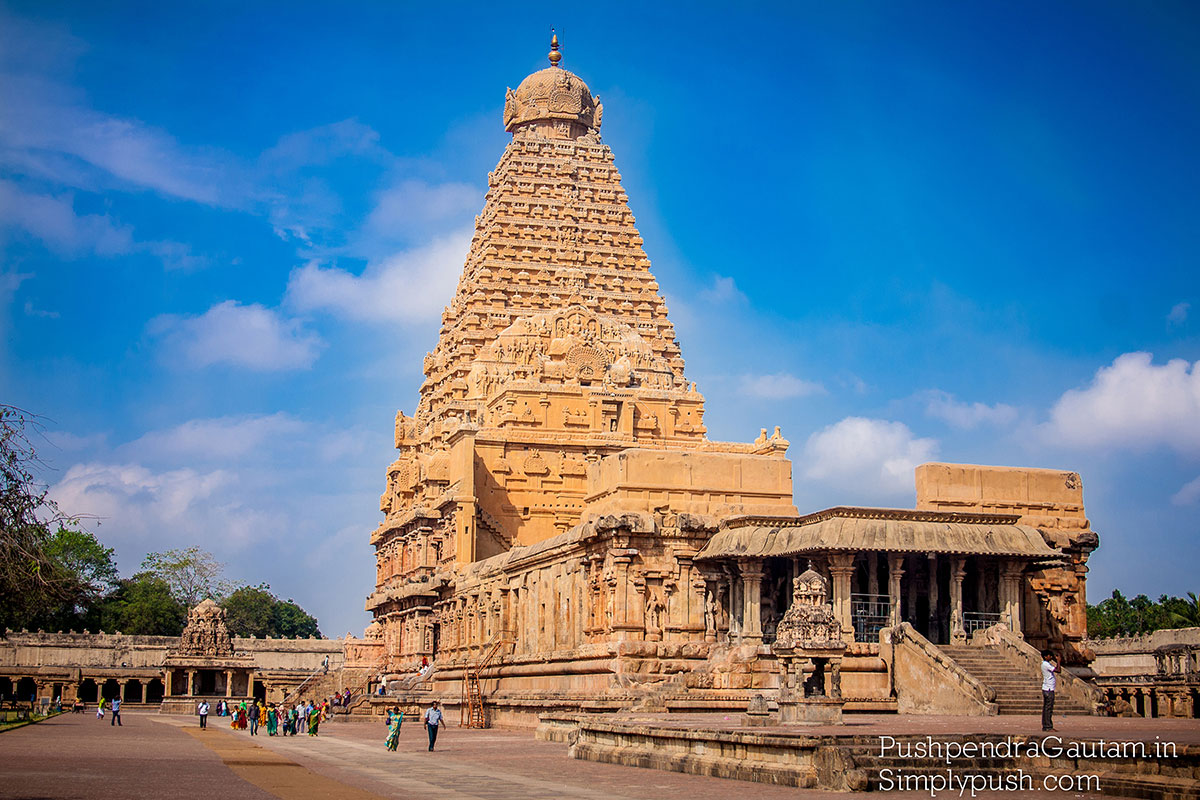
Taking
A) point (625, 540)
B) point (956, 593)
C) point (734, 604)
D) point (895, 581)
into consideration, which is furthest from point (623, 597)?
point (956, 593)

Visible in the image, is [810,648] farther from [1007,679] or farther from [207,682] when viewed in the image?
[207,682]

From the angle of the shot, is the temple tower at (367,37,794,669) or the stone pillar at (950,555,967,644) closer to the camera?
the stone pillar at (950,555,967,644)

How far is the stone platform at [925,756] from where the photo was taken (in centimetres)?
1831

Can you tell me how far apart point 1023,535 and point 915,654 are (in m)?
6.60

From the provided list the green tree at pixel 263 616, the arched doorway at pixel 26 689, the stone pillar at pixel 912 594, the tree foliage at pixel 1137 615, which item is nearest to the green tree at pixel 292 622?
the green tree at pixel 263 616

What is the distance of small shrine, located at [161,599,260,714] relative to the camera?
79.8m

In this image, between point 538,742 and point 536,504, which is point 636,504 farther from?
point 536,504

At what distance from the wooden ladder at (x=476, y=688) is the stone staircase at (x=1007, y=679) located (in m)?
19.5

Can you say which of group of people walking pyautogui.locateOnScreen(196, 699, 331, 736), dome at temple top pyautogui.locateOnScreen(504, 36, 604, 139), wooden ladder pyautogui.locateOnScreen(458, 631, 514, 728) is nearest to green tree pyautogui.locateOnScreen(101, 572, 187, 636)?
dome at temple top pyautogui.locateOnScreen(504, 36, 604, 139)

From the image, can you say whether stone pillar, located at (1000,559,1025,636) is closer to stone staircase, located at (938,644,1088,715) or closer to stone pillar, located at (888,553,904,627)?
stone staircase, located at (938,644,1088,715)

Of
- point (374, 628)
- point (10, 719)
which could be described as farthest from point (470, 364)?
→ point (10, 719)

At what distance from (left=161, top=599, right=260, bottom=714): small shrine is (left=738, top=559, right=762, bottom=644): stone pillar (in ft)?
156

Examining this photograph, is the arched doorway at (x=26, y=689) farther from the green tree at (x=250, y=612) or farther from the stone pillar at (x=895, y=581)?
the stone pillar at (x=895, y=581)

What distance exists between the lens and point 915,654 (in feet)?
116
